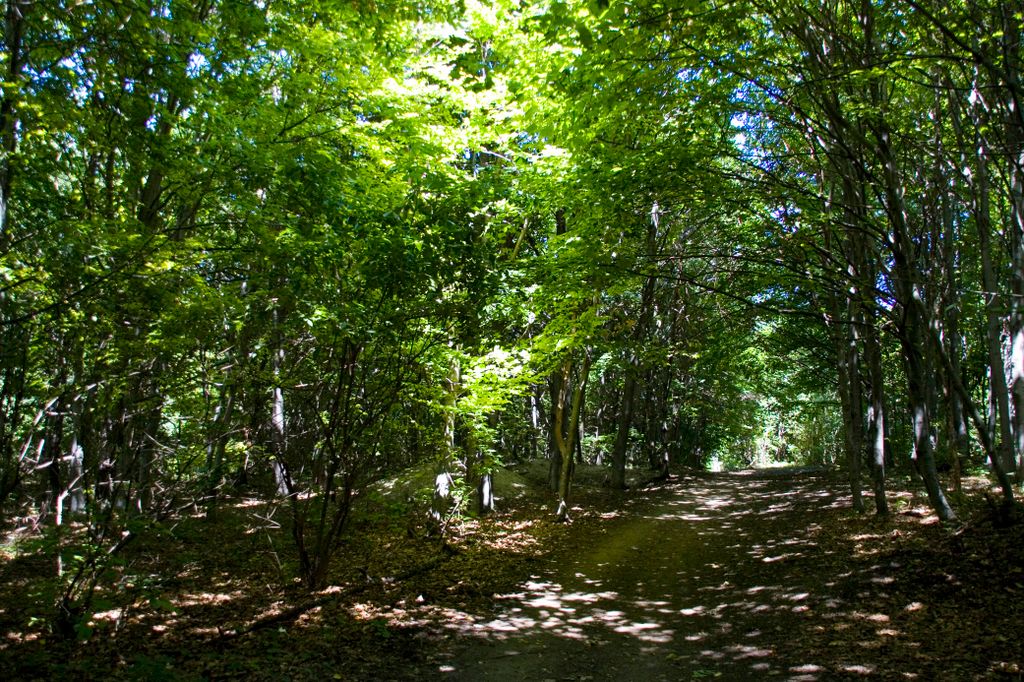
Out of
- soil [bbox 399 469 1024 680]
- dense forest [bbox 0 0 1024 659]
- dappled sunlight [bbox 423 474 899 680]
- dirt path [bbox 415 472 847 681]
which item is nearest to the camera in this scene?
soil [bbox 399 469 1024 680]

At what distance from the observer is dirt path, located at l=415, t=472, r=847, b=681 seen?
18.6 feet

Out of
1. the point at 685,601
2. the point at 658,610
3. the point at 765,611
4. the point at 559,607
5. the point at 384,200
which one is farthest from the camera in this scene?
the point at 384,200

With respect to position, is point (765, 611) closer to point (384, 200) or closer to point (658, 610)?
point (658, 610)

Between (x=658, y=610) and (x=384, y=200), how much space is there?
6718mm


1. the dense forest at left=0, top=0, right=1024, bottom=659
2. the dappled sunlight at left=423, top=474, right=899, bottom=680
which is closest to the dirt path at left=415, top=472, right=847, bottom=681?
the dappled sunlight at left=423, top=474, right=899, bottom=680

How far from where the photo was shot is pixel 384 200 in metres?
8.41

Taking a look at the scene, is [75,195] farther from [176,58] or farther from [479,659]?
[479,659]

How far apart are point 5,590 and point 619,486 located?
15270mm

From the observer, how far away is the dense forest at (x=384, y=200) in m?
5.84

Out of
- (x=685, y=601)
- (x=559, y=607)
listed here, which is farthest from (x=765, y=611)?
(x=559, y=607)

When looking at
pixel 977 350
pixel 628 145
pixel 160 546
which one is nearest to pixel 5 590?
pixel 160 546

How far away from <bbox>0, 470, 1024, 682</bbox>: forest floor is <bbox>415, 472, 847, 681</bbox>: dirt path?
3 cm

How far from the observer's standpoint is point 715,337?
55.5 feet

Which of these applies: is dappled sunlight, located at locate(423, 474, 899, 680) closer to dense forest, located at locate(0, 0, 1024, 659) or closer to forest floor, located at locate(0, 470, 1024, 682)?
forest floor, located at locate(0, 470, 1024, 682)
